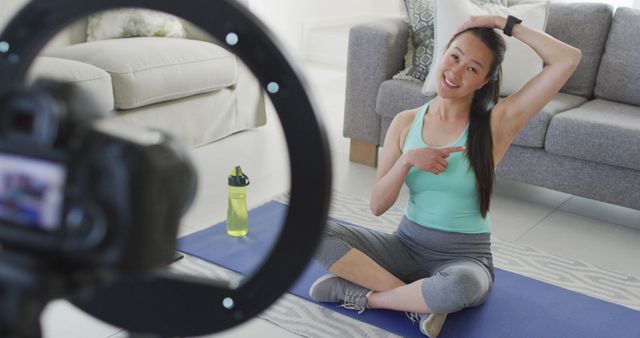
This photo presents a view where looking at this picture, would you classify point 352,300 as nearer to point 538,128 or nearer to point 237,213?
point 237,213

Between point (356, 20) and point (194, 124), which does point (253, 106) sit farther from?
point (356, 20)

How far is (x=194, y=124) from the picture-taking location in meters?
3.12

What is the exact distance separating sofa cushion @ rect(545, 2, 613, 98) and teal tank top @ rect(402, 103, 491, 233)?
137 cm

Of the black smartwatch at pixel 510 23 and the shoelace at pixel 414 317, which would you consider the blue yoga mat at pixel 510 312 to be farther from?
the black smartwatch at pixel 510 23

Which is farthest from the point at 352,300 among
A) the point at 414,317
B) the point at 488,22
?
the point at 488,22

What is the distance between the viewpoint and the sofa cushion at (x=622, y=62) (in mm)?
2828

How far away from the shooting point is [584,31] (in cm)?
291

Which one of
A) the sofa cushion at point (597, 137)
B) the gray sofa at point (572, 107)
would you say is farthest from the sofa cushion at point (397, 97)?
the sofa cushion at point (597, 137)

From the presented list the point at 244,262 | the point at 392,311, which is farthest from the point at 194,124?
the point at 392,311

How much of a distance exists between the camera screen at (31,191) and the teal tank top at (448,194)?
144 centimetres

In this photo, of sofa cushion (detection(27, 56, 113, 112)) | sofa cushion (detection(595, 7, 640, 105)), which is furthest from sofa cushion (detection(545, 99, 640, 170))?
sofa cushion (detection(27, 56, 113, 112))

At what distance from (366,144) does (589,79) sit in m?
0.92

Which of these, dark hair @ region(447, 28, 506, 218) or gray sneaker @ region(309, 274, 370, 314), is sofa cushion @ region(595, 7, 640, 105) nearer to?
dark hair @ region(447, 28, 506, 218)

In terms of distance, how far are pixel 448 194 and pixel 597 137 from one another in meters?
0.95
